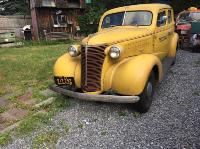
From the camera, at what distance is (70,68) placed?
5.91 metres

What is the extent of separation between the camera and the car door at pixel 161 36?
688 centimetres

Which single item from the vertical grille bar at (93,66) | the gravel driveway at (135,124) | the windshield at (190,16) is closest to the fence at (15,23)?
the windshield at (190,16)

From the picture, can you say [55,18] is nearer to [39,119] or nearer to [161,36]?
[161,36]

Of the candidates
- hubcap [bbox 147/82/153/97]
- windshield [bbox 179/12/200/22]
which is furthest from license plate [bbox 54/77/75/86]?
windshield [bbox 179/12/200/22]

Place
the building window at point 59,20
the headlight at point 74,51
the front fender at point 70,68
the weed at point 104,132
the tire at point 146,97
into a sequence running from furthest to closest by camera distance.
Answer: the building window at point 59,20, the headlight at point 74,51, the front fender at point 70,68, the tire at point 146,97, the weed at point 104,132

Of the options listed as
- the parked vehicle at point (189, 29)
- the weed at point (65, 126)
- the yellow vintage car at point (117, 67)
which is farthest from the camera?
the parked vehicle at point (189, 29)

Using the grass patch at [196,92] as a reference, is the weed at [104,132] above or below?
below

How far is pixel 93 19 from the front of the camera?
20.7 m

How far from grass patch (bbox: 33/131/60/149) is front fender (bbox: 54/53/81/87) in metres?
1.31

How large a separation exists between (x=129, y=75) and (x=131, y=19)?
7.24 ft

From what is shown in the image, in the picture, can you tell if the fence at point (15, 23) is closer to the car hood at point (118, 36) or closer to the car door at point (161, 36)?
the car door at point (161, 36)

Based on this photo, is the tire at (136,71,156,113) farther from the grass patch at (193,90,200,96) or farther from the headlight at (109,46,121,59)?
the grass patch at (193,90,200,96)

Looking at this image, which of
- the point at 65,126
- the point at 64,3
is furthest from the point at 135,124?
the point at 64,3

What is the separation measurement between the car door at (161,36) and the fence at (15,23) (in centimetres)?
1668
